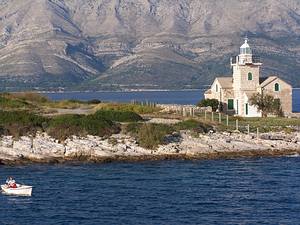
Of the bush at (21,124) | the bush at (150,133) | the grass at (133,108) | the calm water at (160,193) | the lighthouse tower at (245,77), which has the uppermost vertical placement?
the lighthouse tower at (245,77)

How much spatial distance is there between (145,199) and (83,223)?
6.64 metres

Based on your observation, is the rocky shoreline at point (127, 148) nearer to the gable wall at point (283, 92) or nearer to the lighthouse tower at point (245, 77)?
the lighthouse tower at point (245, 77)

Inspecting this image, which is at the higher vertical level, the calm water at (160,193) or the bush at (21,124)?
the bush at (21,124)

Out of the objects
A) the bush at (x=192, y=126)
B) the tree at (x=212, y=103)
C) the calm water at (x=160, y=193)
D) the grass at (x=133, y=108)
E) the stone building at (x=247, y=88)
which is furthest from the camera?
the tree at (x=212, y=103)

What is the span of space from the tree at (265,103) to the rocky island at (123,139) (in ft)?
44.2

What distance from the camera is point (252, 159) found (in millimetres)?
60000

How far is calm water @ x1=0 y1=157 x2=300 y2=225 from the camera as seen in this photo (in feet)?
127

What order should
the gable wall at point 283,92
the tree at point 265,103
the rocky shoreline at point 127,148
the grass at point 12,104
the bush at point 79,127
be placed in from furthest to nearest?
1. the gable wall at point 283,92
2. the tree at point 265,103
3. the grass at point 12,104
4. the bush at point 79,127
5. the rocky shoreline at point 127,148

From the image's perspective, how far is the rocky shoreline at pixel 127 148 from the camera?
58.1 meters

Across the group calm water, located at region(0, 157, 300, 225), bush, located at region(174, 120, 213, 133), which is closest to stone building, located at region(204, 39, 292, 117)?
bush, located at region(174, 120, 213, 133)

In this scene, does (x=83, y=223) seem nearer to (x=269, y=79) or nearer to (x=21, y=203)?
(x=21, y=203)

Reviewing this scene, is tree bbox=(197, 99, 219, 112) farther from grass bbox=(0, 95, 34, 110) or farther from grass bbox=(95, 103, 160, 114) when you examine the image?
grass bbox=(0, 95, 34, 110)

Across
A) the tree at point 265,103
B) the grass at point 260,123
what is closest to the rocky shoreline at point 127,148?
the grass at point 260,123

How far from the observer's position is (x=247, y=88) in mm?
83312
